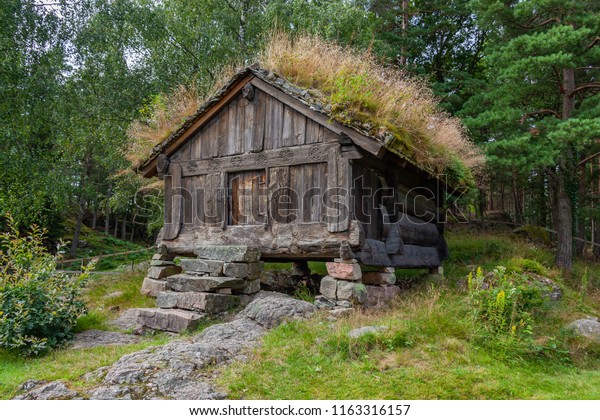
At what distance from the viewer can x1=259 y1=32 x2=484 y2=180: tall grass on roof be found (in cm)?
750

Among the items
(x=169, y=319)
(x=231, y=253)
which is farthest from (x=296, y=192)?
(x=169, y=319)

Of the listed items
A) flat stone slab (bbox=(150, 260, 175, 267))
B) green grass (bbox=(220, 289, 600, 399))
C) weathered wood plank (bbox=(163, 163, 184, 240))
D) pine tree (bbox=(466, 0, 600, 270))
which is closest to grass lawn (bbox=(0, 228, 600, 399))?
green grass (bbox=(220, 289, 600, 399))

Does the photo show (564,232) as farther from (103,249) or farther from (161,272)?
(103,249)

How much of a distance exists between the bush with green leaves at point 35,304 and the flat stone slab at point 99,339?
8.3 inches

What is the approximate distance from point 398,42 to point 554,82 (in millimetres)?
6763

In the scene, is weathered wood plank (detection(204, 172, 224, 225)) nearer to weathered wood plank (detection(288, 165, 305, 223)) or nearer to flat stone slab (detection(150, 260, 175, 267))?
flat stone slab (detection(150, 260, 175, 267))

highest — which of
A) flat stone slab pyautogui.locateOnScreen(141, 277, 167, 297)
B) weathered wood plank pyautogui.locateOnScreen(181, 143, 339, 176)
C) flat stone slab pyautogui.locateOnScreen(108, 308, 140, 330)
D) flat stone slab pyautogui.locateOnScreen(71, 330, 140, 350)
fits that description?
weathered wood plank pyautogui.locateOnScreen(181, 143, 339, 176)

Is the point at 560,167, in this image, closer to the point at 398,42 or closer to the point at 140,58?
the point at 398,42

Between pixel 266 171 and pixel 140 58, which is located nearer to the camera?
pixel 266 171

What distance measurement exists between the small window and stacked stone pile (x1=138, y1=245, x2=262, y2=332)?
89 cm

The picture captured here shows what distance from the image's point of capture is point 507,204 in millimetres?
30953

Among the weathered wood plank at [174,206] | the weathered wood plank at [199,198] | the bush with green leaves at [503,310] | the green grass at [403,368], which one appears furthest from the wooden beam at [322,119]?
the weathered wood plank at [174,206]

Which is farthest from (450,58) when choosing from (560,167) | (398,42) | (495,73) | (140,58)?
(140,58)

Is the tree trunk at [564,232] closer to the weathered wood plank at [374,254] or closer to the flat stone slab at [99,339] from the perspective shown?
the weathered wood plank at [374,254]
